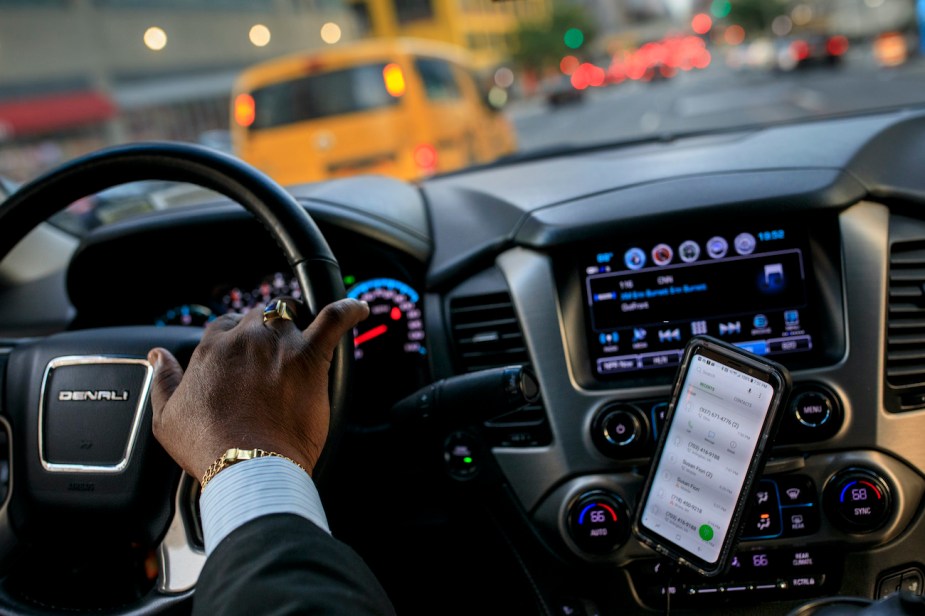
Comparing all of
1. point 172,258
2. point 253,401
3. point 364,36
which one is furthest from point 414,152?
point 364,36

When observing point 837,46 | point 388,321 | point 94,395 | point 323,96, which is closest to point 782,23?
point 837,46

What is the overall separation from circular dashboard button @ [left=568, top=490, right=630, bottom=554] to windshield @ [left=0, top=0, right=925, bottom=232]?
1510 mm

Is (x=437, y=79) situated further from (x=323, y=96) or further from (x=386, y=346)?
(x=386, y=346)

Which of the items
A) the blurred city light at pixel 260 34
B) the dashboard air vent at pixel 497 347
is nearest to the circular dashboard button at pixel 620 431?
the dashboard air vent at pixel 497 347

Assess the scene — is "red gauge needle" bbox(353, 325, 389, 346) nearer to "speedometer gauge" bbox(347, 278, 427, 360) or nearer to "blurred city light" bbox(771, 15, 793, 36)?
"speedometer gauge" bbox(347, 278, 427, 360)

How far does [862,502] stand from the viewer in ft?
6.45

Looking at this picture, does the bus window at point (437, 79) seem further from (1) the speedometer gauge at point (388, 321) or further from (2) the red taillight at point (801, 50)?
(2) the red taillight at point (801, 50)

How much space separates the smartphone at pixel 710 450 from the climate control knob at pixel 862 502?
42 centimetres

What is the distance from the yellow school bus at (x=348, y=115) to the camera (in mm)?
7742

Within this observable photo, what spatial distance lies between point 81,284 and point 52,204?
812 mm

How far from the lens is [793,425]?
199 centimetres

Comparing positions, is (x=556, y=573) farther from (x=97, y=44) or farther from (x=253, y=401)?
(x=97, y=44)

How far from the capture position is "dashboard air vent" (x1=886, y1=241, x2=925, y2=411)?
198 centimetres

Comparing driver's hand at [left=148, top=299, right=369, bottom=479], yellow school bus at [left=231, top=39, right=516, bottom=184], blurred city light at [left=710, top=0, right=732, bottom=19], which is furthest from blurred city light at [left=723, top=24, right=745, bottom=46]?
driver's hand at [left=148, top=299, right=369, bottom=479]
